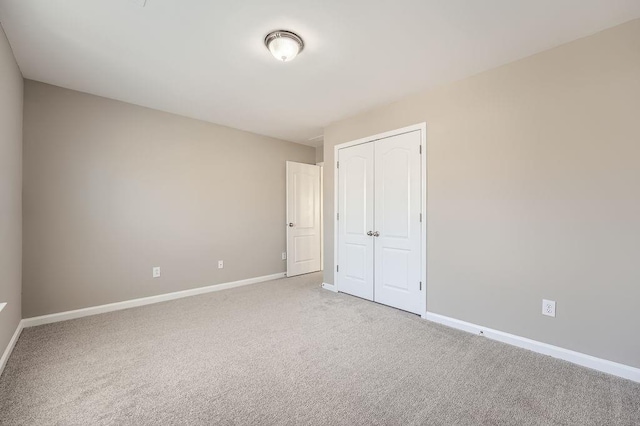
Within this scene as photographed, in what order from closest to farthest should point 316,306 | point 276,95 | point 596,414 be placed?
point 596,414, point 276,95, point 316,306

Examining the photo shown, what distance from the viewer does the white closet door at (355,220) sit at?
3742 millimetres

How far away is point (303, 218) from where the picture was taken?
5.28 m

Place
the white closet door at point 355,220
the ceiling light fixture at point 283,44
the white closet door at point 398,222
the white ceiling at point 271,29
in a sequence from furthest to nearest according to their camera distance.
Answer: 1. the white closet door at point 355,220
2. the white closet door at point 398,222
3. the ceiling light fixture at point 283,44
4. the white ceiling at point 271,29

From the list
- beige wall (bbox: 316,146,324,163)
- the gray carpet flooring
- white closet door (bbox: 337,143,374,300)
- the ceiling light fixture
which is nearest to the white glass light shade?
the ceiling light fixture

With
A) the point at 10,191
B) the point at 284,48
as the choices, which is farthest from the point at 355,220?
the point at 10,191

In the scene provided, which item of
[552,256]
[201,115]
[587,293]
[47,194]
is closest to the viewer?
[587,293]

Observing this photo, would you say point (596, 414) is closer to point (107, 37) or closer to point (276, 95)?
point (276, 95)

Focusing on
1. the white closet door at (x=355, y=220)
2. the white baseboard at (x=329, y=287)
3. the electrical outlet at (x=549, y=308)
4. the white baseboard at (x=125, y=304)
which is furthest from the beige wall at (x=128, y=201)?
the electrical outlet at (x=549, y=308)

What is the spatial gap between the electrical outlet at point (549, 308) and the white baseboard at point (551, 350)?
0.26 metres

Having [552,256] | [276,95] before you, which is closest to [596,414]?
[552,256]

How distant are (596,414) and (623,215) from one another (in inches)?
52.4

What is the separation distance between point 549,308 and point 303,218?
376 cm

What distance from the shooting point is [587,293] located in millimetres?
2135

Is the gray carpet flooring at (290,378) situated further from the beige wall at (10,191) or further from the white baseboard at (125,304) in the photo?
the beige wall at (10,191)
